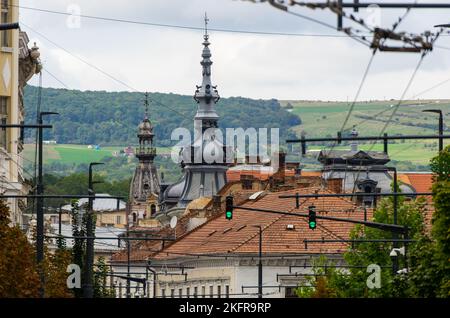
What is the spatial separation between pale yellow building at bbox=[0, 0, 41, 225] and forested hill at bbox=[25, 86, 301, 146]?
143ft

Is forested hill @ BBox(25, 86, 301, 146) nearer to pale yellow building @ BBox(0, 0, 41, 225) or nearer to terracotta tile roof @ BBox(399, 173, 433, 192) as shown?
terracotta tile roof @ BBox(399, 173, 433, 192)

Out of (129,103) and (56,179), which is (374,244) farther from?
(56,179)

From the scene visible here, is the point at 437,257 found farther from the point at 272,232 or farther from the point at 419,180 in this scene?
the point at 419,180

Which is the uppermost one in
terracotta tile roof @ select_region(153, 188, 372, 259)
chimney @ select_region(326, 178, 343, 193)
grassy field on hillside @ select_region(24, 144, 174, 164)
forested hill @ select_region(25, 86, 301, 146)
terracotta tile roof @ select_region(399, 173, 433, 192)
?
forested hill @ select_region(25, 86, 301, 146)

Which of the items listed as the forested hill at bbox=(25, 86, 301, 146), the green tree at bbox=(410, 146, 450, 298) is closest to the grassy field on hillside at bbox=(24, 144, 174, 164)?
the forested hill at bbox=(25, 86, 301, 146)

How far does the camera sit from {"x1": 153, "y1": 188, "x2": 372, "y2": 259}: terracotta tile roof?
354 feet

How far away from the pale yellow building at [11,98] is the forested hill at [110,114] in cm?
4351

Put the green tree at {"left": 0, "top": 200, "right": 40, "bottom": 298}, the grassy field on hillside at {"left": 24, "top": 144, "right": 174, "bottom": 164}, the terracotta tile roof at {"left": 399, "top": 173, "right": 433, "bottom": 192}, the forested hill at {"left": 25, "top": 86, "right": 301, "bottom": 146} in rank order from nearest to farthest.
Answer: the green tree at {"left": 0, "top": 200, "right": 40, "bottom": 298}, the forested hill at {"left": 25, "top": 86, "right": 301, "bottom": 146}, the grassy field on hillside at {"left": 24, "top": 144, "right": 174, "bottom": 164}, the terracotta tile roof at {"left": 399, "top": 173, "right": 433, "bottom": 192}

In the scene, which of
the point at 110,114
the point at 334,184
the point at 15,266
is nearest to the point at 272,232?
the point at 334,184
